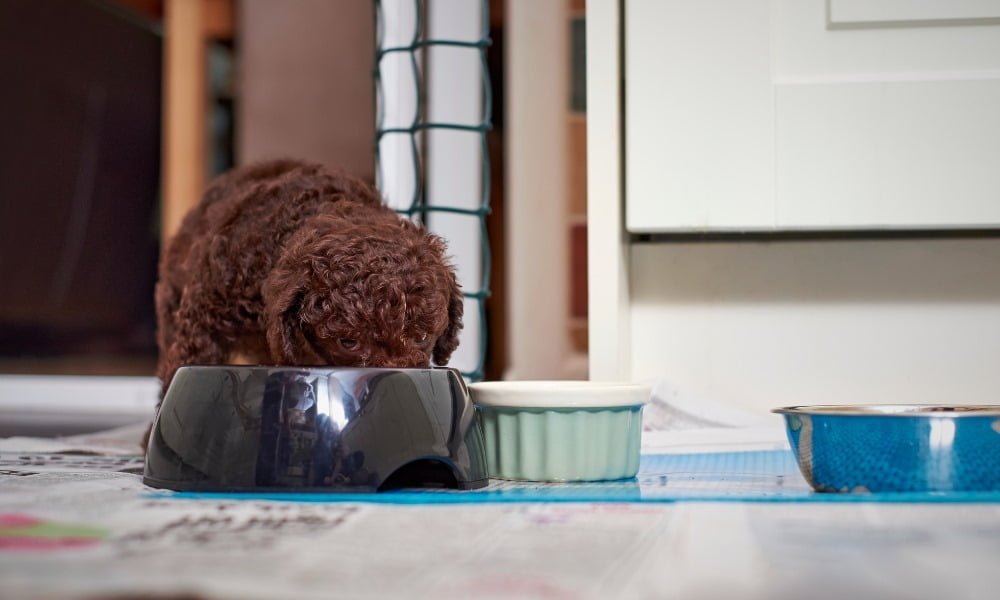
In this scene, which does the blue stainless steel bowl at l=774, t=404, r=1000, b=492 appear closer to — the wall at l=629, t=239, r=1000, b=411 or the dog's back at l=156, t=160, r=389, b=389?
the wall at l=629, t=239, r=1000, b=411

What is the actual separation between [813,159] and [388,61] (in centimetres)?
77

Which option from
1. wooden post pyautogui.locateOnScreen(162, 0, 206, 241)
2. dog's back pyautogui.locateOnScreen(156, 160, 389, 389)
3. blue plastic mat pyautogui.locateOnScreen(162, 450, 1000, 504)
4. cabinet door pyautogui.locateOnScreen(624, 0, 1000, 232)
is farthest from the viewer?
wooden post pyautogui.locateOnScreen(162, 0, 206, 241)

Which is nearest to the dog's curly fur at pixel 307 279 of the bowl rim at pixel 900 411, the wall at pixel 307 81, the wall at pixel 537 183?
the bowl rim at pixel 900 411

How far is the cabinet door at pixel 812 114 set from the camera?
1142mm

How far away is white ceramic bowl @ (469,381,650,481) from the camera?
0.91 meters

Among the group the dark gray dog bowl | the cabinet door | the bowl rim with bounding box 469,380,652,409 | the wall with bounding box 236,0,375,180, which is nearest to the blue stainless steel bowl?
the bowl rim with bounding box 469,380,652,409

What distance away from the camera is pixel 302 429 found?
77cm

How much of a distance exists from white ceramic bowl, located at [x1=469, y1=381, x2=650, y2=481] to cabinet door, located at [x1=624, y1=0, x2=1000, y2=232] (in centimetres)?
35

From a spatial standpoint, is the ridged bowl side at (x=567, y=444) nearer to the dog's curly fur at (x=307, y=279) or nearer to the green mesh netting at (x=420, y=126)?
the dog's curly fur at (x=307, y=279)

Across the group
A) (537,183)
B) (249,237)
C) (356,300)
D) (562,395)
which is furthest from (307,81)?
(562,395)

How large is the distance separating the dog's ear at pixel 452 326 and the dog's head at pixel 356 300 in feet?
0.12

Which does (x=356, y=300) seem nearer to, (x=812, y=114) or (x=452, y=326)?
(x=452, y=326)

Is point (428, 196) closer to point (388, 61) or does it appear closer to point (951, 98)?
point (388, 61)

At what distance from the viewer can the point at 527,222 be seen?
11.9ft
